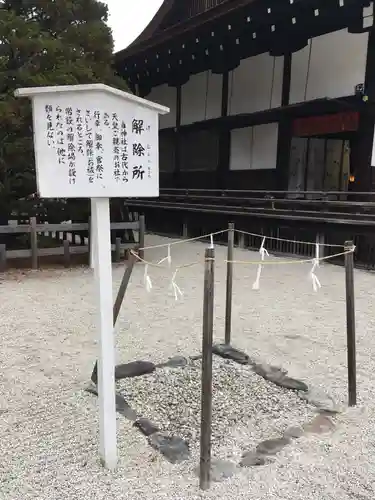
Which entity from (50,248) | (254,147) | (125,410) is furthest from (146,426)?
(254,147)

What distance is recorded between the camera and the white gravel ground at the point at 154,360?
245 cm

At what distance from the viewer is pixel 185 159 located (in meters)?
15.1

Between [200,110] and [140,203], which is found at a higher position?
[200,110]

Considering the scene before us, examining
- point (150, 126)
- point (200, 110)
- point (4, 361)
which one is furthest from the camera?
point (200, 110)

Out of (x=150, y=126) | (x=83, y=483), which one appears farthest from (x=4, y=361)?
(x=150, y=126)

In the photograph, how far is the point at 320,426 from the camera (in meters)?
3.09

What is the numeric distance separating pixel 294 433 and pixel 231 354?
1355 millimetres

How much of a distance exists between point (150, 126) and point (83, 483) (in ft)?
6.77

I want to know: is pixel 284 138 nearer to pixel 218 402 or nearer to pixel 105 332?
pixel 218 402

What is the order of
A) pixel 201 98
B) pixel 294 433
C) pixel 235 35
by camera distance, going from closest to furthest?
pixel 294 433
pixel 235 35
pixel 201 98

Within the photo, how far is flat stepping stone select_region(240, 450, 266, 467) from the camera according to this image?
8.66 feet

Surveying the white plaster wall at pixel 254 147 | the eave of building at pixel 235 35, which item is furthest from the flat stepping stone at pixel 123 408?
the white plaster wall at pixel 254 147

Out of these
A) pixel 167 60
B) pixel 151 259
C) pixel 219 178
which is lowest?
pixel 151 259

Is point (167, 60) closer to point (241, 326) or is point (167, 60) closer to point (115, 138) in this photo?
point (241, 326)
